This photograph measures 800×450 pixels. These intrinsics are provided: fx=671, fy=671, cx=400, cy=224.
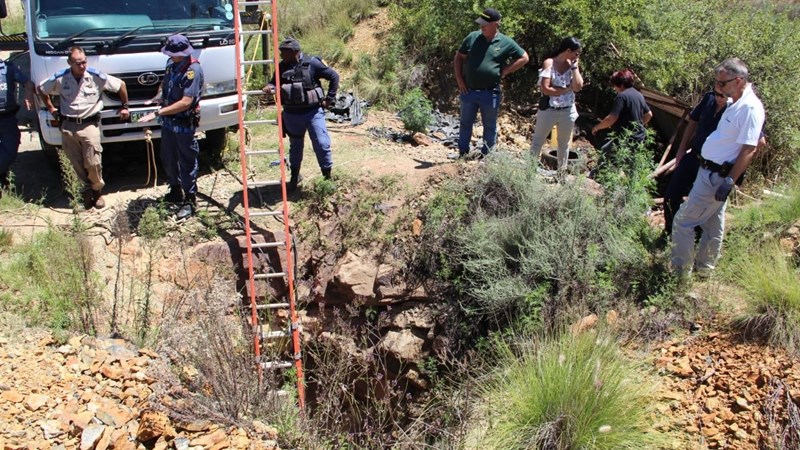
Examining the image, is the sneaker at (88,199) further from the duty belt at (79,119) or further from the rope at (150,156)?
the duty belt at (79,119)

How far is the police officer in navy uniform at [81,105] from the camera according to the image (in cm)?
673

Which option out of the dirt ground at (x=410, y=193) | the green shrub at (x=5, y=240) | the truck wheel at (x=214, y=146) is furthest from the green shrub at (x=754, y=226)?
the green shrub at (x=5, y=240)

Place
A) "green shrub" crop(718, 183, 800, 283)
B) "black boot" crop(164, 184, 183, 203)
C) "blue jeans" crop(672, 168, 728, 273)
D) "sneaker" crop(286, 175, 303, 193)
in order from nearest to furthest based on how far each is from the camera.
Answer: "blue jeans" crop(672, 168, 728, 273), "green shrub" crop(718, 183, 800, 283), "black boot" crop(164, 184, 183, 203), "sneaker" crop(286, 175, 303, 193)

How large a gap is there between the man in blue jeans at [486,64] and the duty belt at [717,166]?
7.96ft

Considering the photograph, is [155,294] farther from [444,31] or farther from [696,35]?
[696,35]

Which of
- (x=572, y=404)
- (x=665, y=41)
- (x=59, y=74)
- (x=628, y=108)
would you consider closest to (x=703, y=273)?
(x=628, y=108)

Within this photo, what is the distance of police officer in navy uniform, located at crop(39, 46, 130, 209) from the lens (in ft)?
22.1

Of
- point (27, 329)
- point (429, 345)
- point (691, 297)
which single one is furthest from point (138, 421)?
point (691, 297)

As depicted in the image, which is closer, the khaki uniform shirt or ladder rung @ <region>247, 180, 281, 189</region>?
the khaki uniform shirt

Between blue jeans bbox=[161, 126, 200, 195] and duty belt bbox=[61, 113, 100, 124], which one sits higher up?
duty belt bbox=[61, 113, 100, 124]

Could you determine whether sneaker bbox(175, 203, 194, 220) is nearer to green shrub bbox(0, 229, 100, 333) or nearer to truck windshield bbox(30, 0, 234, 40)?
green shrub bbox(0, 229, 100, 333)

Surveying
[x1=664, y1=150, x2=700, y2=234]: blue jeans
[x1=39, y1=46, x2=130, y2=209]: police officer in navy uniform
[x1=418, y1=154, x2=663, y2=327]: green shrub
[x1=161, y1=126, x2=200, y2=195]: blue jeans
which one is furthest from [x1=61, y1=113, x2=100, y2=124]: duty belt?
[x1=664, y1=150, x2=700, y2=234]: blue jeans

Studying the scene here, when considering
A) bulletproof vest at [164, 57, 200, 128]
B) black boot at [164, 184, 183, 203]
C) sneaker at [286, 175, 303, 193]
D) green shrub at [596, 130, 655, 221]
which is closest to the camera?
green shrub at [596, 130, 655, 221]

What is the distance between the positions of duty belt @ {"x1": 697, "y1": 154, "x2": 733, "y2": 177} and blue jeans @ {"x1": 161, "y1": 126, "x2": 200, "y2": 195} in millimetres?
4826
